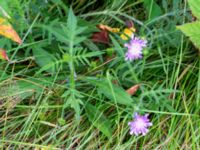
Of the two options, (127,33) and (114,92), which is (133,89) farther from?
(127,33)

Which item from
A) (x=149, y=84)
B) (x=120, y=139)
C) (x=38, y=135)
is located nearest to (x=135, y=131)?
(x=120, y=139)

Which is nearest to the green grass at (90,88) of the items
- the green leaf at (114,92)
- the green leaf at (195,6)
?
the green leaf at (114,92)

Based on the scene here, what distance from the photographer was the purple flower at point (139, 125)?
119cm

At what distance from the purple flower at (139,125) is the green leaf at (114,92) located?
43mm

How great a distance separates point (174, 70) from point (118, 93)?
0.61 feet

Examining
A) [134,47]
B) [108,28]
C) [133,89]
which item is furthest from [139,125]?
[108,28]

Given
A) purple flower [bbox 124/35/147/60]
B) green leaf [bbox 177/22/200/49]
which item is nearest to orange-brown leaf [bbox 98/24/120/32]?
purple flower [bbox 124/35/147/60]

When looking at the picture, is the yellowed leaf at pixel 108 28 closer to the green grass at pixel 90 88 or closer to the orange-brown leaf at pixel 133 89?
the green grass at pixel 90 88

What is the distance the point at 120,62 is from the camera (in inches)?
50.4

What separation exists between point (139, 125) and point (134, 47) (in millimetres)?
209

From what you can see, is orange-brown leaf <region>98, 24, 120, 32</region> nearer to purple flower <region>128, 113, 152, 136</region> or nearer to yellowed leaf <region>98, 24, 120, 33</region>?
yellowed leaf <region>98, 24, 120, 33</region>

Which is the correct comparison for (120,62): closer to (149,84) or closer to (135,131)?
(149,84)

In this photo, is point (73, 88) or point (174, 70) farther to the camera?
point (174, 70)

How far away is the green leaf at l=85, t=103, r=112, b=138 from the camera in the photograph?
121 centimetres
